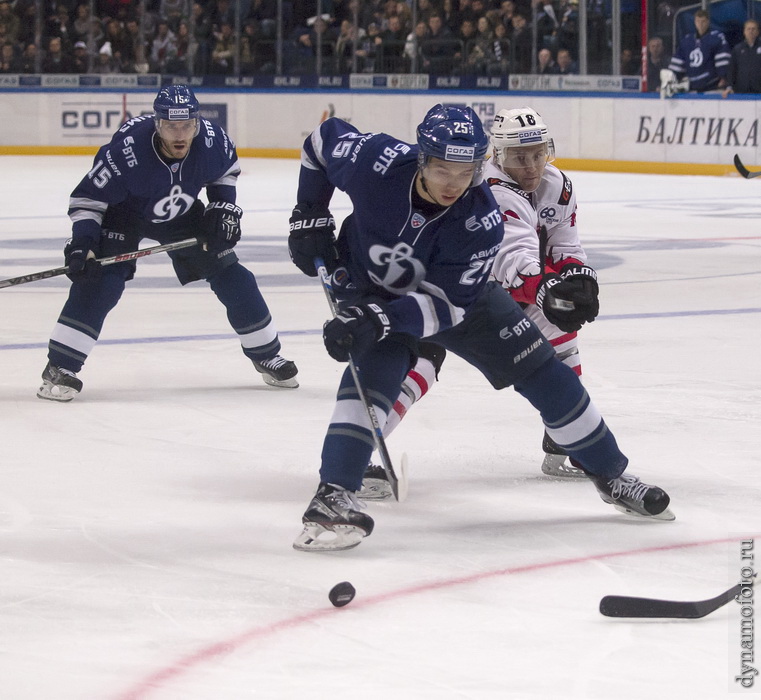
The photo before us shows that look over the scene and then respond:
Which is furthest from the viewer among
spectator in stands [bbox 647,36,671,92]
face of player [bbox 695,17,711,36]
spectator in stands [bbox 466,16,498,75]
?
spectator in stands [bbox 466,16,498,75]

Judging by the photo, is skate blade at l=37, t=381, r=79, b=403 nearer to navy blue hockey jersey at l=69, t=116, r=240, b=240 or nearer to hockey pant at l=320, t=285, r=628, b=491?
navy blue hockey jersey at l=69, t=116, r=240, b=240

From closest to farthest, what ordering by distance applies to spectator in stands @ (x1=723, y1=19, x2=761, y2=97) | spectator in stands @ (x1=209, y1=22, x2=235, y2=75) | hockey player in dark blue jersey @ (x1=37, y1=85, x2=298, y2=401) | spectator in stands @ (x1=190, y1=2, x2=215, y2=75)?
1. hockey player in dark blue jersey @ (x1=37, y1=85, x2=298, y2=401)
2. spectator in stands @ (x1=723, y1=19, x2=761, y2=97)
3. spectator in stands @ (x1=209, y1=22, x2=235, y2=75)
4. spectator in stands @ (x1=190, y1=2, x2=215, y2=75)

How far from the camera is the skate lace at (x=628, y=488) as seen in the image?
10.2ft

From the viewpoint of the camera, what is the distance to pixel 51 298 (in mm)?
6578

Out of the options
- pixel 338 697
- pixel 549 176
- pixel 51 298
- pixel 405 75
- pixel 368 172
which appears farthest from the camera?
pixel 405 75

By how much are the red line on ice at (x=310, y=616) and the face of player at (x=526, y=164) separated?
1032 millimetres

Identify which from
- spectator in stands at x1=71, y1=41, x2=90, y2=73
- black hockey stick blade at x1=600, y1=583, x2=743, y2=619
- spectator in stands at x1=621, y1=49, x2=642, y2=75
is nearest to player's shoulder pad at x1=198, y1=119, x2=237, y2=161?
black hockey stick blade at x1=600, y1=583, x2=743, y2=619

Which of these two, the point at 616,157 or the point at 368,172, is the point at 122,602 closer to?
the point at 368,172

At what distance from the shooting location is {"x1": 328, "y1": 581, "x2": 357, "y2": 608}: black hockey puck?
248 cm

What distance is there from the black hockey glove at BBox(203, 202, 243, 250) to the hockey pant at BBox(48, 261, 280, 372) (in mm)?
147

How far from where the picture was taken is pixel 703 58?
1406 centimetres

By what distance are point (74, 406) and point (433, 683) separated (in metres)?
2.49

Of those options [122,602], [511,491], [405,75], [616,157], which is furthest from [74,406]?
[405,75]

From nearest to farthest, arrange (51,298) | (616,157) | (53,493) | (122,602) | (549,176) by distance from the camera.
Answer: (122,602) < (53,493) < (549,176) < (51,298) < (616,157)
